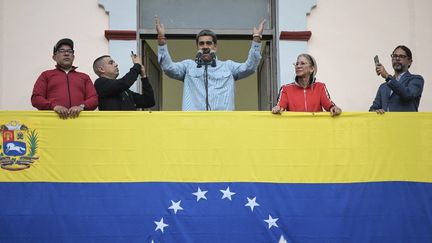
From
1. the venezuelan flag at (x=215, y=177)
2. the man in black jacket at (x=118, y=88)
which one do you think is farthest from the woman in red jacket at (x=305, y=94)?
the man in black jacket at (x=118, y=88)

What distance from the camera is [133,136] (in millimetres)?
5309

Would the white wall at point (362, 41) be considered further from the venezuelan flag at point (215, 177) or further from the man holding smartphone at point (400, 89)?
the venezuelan flag at point (215, 177)

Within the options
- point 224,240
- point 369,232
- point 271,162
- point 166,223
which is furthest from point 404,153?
point 166,223

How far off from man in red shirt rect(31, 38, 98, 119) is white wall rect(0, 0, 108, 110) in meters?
1.40

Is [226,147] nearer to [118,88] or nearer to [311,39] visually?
[118,88]

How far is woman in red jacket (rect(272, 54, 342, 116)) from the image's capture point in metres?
5.62

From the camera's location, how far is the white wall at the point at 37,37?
23.1 feet

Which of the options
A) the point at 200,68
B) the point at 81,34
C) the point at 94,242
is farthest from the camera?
the point at 81,34

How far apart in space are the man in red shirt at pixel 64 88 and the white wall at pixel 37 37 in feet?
4.60

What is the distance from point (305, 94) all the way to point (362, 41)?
75.5 inches

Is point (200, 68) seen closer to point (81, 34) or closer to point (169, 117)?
point (169, 117)

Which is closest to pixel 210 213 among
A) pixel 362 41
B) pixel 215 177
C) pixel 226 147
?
pixel 215 177

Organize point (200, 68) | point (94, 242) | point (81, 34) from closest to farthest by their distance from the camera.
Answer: point (94, 242) → point (200, 68) → point (81, 34)

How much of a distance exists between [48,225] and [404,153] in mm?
2759
